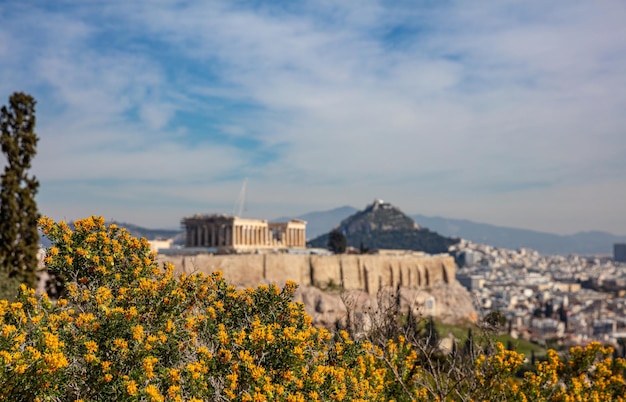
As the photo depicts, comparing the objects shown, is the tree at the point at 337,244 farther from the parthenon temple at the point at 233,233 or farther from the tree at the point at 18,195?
the tree at the point at 18,195

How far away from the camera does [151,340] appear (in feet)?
22.4

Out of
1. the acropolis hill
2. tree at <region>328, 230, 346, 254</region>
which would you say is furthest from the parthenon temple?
tree at <region>328, 230, 346, 254</region>

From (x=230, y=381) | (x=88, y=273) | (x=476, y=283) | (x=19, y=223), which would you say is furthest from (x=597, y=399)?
(x=476, y=283)

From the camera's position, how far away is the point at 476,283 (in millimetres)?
192875

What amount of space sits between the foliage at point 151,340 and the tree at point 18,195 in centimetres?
2122

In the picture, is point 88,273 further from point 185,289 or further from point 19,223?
point 19,223

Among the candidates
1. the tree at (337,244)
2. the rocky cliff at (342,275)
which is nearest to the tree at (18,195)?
the rocky cliff at (342,275)

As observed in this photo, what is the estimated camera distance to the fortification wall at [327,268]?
5685cm

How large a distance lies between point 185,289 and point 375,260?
217 feet

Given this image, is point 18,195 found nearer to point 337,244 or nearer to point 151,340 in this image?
point 151,340

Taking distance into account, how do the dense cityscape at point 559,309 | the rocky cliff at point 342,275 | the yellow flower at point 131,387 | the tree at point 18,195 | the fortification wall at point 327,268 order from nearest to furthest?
the yellow flower at point 131,387
the tree at point 18,195
the rocky cliff at point 342,275
the fortification wall at point 327,268
the dense cityscape at point 559,309

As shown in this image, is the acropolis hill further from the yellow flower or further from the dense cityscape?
the yellow flower

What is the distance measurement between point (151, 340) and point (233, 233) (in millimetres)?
67062

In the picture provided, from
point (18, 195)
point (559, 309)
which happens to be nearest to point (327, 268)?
point (18, 195)
